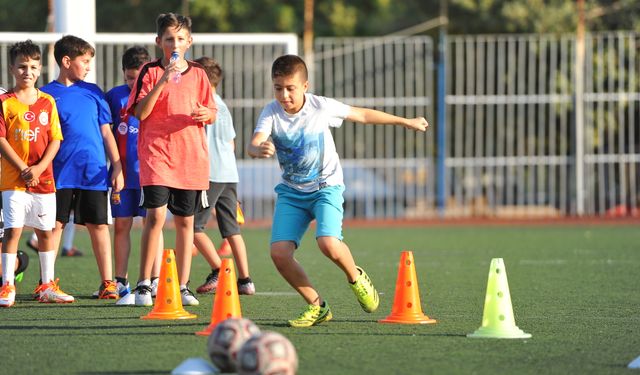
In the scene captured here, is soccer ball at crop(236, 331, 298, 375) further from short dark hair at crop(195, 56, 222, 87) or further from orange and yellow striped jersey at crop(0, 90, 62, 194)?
short dark hair at crop(195, 56, 222, 87)

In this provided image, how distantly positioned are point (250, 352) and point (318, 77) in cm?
1834

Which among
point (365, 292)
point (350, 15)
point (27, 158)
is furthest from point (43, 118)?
point (350, 15)

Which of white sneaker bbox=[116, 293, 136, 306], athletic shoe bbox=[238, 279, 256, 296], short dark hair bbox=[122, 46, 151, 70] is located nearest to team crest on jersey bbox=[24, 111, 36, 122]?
short dark hair bbox=[122, 46, 151, 70]

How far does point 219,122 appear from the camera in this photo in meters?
10.4

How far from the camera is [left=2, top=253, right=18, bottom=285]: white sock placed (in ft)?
29.3

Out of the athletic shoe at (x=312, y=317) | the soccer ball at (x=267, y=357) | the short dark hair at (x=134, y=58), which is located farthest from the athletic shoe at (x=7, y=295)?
the soccer ball at (x=267, y=357)

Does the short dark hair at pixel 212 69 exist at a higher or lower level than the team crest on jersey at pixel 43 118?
higher

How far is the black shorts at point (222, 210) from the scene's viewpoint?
1015 cm

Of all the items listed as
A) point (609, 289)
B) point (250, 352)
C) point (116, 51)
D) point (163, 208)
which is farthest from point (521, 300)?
point (116, 51)

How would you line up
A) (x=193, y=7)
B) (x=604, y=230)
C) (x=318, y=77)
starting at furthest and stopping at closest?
(x=193, y=7), (x=318, y=77), (x=604, y=230)

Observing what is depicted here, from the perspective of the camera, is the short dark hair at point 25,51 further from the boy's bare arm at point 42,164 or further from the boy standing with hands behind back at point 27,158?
the boy's bare arm at point 42,164

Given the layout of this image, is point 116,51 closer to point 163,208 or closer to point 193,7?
point 193,7

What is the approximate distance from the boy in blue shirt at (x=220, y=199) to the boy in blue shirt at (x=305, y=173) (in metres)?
2.05

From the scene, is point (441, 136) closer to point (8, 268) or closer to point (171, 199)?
point (171, 199)
